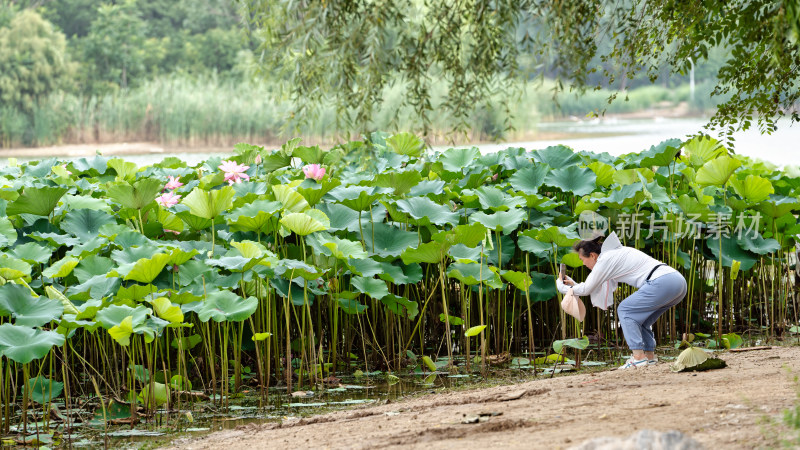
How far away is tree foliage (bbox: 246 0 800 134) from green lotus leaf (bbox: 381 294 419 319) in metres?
0.95

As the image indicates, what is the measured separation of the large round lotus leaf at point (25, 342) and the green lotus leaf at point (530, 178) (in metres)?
2.86

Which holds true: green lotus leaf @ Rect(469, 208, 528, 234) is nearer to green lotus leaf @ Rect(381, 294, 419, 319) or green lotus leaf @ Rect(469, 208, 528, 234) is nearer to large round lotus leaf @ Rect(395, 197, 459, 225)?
large round lotus leaf @ Rect(395, 197, 459, 225)

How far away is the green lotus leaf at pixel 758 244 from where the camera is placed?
512cm

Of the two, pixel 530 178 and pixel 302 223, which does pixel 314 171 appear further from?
pixel 530 178

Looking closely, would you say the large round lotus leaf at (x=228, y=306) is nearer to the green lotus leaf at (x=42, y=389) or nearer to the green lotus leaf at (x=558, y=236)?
the green lotus leaf at (x=42, y=389)

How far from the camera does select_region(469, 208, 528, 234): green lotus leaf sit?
4.43m

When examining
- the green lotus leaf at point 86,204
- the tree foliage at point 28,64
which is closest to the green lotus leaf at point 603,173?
the green lotus leaf at point 86,204

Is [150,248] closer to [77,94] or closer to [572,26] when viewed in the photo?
[572,26]

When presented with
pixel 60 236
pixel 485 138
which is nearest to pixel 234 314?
pixel 60 236

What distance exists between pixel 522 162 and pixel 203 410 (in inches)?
106

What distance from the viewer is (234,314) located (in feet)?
11.9

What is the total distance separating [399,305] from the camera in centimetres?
452

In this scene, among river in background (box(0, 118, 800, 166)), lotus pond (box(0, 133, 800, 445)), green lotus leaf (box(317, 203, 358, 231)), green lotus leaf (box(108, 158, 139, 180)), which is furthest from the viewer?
river in background (box(0, 118, 800, 166))

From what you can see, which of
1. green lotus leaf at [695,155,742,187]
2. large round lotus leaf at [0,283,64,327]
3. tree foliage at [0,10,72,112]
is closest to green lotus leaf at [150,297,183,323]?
large round lotus leaf at [0,283,64,327]
